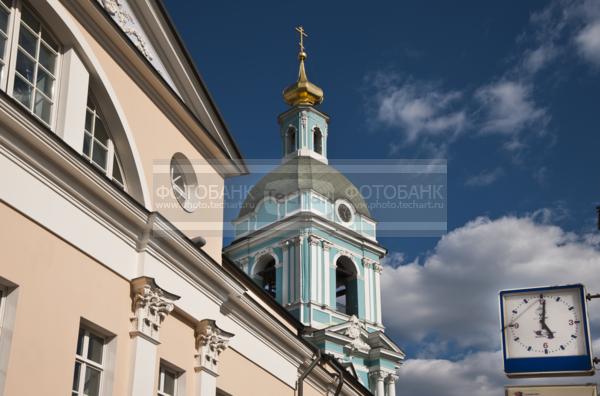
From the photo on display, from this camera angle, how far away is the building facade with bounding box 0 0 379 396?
11398 mm

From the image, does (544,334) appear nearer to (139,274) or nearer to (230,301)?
(139,274)

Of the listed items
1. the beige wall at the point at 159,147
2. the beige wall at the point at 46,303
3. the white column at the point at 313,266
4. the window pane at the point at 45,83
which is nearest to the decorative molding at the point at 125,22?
the beige wall at the point at 159,147

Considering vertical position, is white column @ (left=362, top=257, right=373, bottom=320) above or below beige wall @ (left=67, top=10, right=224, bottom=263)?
above

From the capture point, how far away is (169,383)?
48.3 ft

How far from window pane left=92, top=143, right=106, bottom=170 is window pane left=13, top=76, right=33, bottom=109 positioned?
5.30 feet

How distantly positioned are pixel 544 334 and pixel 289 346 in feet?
29.9

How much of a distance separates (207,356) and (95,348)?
2859 mm

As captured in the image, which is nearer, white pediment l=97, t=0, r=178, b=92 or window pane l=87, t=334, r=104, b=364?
window pane l=87, t=334, r=104, b=364

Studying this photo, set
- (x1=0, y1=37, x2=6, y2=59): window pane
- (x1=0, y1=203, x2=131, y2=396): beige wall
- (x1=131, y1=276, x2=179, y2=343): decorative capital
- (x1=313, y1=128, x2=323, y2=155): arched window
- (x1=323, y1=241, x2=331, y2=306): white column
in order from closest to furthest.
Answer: (x1=0, y1=203, x2=131, y2=396): beige wall
(x1=0, y1=37, x2=6, y2=59): window pane
(x1=131, y1=276, x2=179, y2=343): decorative capital
(x1=323, y1=241, x2=331, y2=306): white column
(x1=313, y1=128, x2=323, y2=155): arched window

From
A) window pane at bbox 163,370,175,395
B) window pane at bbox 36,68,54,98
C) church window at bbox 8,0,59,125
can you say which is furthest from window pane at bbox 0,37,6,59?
window pane at bbox 163,370,175,395

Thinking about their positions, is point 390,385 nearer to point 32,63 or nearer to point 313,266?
point 313,266

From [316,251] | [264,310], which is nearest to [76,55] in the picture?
[264,310]

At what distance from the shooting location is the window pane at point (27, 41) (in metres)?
12.4

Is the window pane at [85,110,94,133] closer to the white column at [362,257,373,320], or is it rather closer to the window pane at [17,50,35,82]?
the window pane at [17,50,35,82]
